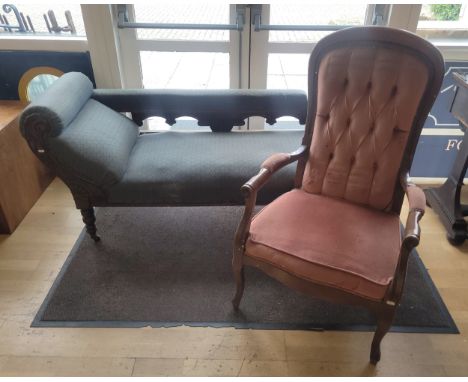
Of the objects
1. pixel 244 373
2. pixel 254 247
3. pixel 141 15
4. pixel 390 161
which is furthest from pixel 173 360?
pixel 141 15

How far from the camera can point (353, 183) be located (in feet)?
4.95

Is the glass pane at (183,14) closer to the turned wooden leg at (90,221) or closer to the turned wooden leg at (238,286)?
the turned wooden leg at (90,221)

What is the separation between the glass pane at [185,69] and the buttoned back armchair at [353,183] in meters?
0.99

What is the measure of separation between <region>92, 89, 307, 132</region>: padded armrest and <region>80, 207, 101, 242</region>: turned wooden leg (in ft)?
2.01

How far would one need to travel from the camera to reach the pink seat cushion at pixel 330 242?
1.21 m

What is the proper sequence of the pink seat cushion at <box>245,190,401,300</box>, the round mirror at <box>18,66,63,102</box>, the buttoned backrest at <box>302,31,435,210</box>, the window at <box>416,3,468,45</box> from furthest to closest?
the round mirror at <box>18,66,63,102</box>, the window at <box>416,3,468,45</box>, the buttoned backrest at <box>302,31,435,210</box>, the pink seat cushion at <box>245,190,401,300</box>

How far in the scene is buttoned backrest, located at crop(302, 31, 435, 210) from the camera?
4.41ft

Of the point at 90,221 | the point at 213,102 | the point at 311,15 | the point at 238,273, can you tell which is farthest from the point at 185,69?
the point at 238,273

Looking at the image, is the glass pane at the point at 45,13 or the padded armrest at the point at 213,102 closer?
the padded armrest at the point at 213,102

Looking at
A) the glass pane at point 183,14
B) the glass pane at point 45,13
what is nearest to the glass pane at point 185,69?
the glass pane at point 183,14

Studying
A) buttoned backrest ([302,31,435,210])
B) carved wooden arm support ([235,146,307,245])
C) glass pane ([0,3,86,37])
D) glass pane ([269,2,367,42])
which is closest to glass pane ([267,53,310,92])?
glass pane ([269,2,367,42])

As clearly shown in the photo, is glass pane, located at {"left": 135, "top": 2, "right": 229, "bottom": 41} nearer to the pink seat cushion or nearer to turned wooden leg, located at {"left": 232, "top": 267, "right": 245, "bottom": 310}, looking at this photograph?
the pink seat cushion

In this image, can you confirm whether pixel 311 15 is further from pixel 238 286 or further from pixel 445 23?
pixel 238 286

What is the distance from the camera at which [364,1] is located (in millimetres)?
2059
